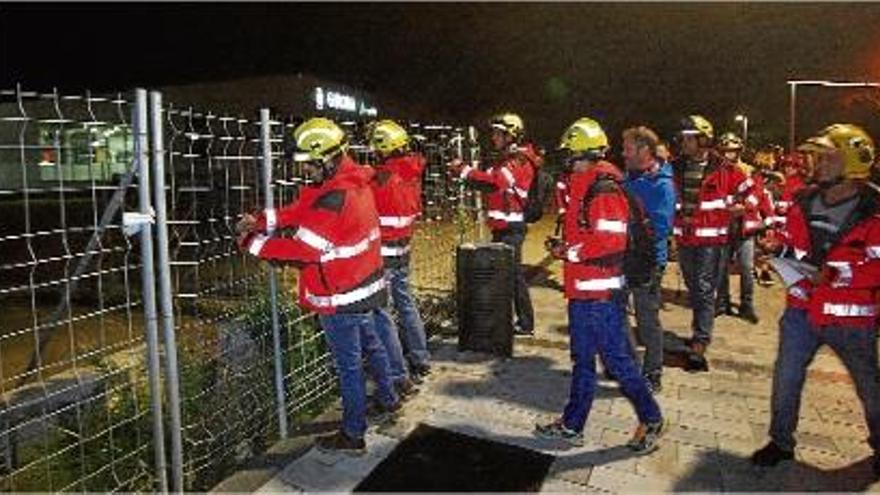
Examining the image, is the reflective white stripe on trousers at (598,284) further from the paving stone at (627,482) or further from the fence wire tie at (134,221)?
the fence wire tie at (134,221)

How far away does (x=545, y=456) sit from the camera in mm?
5062

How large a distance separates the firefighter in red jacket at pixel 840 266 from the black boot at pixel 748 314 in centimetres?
435

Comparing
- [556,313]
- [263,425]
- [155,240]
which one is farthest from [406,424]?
[556,313]

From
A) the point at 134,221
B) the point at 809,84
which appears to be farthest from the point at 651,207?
the point at 809,84

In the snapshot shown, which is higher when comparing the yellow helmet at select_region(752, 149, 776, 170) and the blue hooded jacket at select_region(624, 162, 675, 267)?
the yellow helmet at select_region(752, 149, 776, 170)

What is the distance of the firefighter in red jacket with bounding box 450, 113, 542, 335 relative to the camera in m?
7.68

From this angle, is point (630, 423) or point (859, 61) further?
point (859, 61)

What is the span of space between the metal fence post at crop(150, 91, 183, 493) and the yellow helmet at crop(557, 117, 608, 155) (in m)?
2.47

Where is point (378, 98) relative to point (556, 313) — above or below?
above

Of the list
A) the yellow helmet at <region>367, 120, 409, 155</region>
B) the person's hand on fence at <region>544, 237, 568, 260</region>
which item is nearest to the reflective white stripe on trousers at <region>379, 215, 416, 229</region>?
the yellow helmet at <region>367, 120, 409, 155</region>

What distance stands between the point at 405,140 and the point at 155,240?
2.81m

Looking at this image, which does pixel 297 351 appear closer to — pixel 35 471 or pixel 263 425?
pixel 263 425

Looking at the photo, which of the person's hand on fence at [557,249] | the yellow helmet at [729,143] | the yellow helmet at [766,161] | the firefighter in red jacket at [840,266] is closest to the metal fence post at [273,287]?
the person's hand on fence at [557,249]

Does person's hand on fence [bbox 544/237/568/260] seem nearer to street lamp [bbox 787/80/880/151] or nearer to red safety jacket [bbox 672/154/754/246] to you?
red safety jacket [bbox 672/154/754/246]
